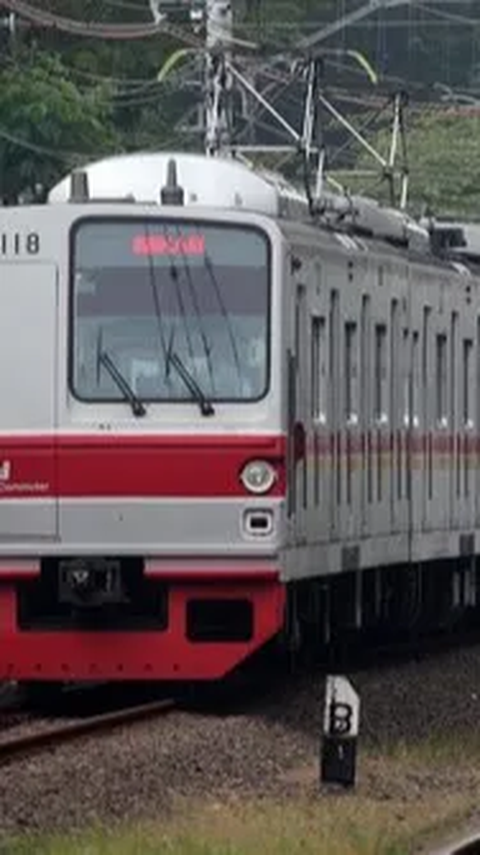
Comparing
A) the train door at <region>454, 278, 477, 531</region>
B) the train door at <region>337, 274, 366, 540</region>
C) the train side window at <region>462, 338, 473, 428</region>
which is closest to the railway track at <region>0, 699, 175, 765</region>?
the train door at <region>337, 274, 366, 540</region>

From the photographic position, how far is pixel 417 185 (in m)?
66.6

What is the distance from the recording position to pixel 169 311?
19.9 m

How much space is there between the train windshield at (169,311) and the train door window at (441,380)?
602 cm

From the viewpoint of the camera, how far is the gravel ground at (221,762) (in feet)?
52.7

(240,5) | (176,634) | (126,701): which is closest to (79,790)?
(176,634)

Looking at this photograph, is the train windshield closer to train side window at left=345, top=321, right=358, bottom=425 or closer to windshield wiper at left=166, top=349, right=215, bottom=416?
windshield wiper at left=166, top=349, right=215, bottom=416

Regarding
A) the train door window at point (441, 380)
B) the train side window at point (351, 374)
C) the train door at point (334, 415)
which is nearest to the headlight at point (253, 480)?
the train door at point (334, 415)

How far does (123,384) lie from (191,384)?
35 cm

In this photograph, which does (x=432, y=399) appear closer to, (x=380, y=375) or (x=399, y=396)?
(x=399, y=396)

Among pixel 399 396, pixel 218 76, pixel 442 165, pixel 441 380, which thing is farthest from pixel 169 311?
pixel 442 165

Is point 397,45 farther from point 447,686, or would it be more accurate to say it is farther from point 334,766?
point 334,766

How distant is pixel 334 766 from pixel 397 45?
55.6 meters

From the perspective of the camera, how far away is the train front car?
64.5 ft

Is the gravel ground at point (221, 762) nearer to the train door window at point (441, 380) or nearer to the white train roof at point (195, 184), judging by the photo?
the white train roof at point (195, 184)
